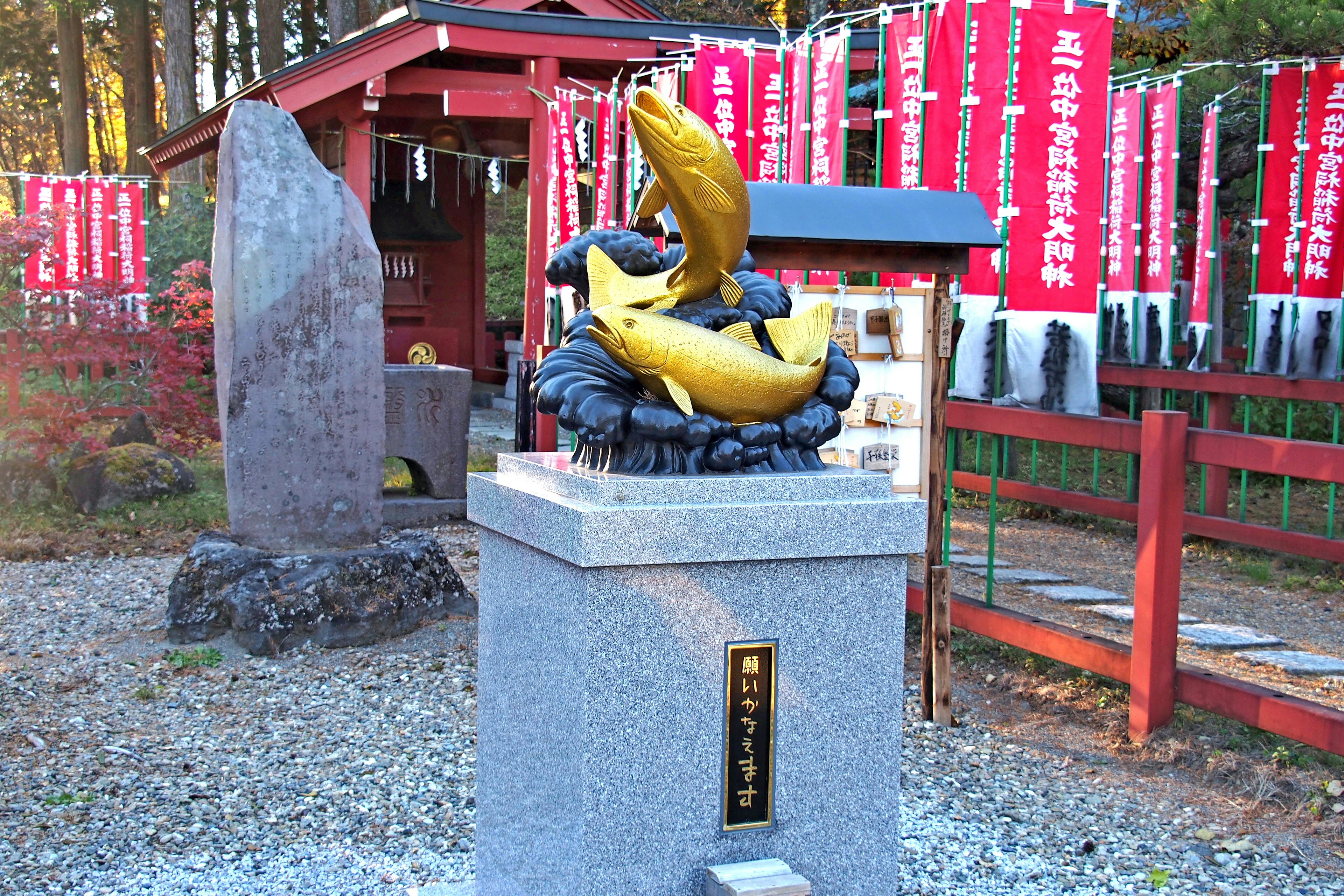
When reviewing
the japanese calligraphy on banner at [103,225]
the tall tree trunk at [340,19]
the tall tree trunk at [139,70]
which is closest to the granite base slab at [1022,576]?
the japanese calligraphy on banner at [103,225]

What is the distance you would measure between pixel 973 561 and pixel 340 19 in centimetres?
1340

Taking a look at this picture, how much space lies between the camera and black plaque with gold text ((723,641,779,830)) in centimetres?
280

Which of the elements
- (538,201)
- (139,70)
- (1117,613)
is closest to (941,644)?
(1117,613)

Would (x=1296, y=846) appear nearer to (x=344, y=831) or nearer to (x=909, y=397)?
(x=909, y=397)

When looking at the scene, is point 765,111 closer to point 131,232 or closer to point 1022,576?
point 1022,576

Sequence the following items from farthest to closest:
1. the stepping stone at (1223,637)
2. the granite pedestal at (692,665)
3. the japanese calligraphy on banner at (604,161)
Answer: the japanese calligraphy on banner at (604,161)
the stepping stone at (1223,637)
the granite pedestal at (692,665)

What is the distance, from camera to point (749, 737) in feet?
9.26

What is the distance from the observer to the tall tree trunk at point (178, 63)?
17453 mm

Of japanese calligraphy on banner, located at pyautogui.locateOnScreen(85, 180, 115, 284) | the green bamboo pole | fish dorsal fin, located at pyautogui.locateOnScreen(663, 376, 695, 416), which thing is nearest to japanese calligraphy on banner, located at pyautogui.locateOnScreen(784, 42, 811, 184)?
the green bamboo pole

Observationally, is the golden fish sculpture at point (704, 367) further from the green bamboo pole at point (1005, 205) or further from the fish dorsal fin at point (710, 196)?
the green bamboo pole at point (1005, 205)

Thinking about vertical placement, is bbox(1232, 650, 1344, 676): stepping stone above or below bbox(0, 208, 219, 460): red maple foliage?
below

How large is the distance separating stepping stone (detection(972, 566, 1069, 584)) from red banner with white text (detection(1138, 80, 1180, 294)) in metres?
3.23

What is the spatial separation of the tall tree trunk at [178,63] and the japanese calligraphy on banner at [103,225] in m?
3.47

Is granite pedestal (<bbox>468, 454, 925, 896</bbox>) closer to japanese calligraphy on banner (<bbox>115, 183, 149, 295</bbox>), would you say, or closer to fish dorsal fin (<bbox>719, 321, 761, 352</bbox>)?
fish dorsal fin (<bbox>719, 321, 761, 352</bbox>)
